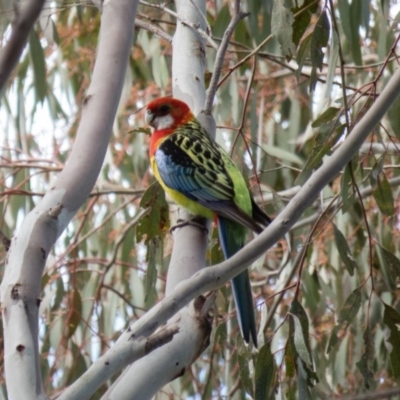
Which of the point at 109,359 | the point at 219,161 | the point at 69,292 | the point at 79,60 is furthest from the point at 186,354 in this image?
the point at 79,60

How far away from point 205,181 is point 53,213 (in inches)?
45.0

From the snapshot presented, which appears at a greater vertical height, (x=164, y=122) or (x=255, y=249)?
(x=164, y=122)

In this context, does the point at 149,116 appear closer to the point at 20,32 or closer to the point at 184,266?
the point at 184,266

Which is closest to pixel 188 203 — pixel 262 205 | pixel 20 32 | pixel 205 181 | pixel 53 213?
pixel 205 181

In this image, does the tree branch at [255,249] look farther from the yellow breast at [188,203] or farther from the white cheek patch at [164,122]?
the white cheek patch at [164,122]

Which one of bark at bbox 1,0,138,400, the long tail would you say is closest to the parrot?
the long tail

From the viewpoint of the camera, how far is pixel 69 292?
12.2 feet

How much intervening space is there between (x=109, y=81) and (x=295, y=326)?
841 millimetres

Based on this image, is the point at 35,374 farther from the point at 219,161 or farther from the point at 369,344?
the point at 219,161

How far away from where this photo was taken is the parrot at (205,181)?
2.38 m

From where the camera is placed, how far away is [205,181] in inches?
108

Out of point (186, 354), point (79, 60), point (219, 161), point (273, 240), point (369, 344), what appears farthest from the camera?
point (79, 60)

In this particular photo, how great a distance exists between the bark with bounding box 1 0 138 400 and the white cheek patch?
1.13 m

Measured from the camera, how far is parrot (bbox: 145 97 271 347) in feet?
7.81
